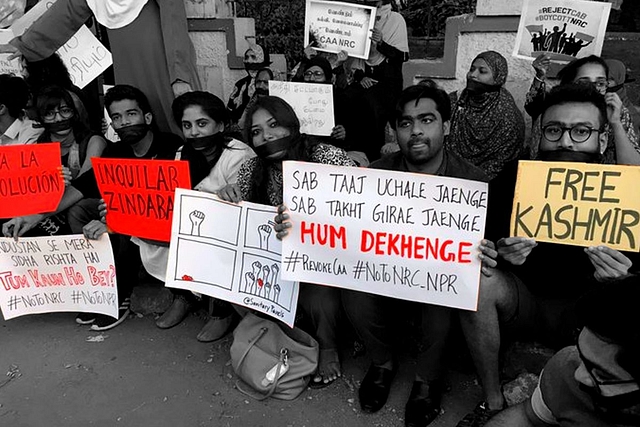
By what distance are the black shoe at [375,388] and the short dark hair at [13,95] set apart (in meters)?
3.39

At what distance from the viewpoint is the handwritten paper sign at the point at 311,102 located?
12.2 feet

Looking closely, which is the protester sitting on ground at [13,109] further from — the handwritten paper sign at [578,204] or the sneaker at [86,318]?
the handwritten paper sign at [578,204]

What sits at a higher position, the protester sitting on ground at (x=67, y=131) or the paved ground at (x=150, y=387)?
the protester sitting on ground at (x=67, y=131)

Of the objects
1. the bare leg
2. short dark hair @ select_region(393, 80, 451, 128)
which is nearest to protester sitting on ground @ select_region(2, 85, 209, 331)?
short dark hair @ select_region(393, 80, 451, 128)

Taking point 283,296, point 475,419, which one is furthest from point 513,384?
point 283,296

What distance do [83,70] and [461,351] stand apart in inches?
145

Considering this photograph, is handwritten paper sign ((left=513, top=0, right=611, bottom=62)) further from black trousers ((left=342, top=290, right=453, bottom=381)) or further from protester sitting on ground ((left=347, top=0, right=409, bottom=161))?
black trousers ((left=342, top=290, right=453, bottom=381))

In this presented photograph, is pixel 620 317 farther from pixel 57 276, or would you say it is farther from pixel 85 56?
pixel 85 56

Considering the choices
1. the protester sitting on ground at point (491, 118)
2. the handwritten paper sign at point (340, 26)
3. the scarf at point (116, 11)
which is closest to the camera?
the protester sitting on ground at point (491, 118)

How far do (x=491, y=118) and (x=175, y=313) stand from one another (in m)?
2.40

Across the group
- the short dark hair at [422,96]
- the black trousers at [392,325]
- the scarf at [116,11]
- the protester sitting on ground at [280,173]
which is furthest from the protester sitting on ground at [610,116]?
the scarf at [116,11]

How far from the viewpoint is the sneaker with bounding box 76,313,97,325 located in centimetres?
349

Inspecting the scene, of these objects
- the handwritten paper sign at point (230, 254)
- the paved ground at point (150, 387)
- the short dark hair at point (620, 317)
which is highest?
the short dark hair at point (620, 317)

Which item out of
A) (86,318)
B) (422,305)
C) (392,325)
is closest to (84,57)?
(86,318)
